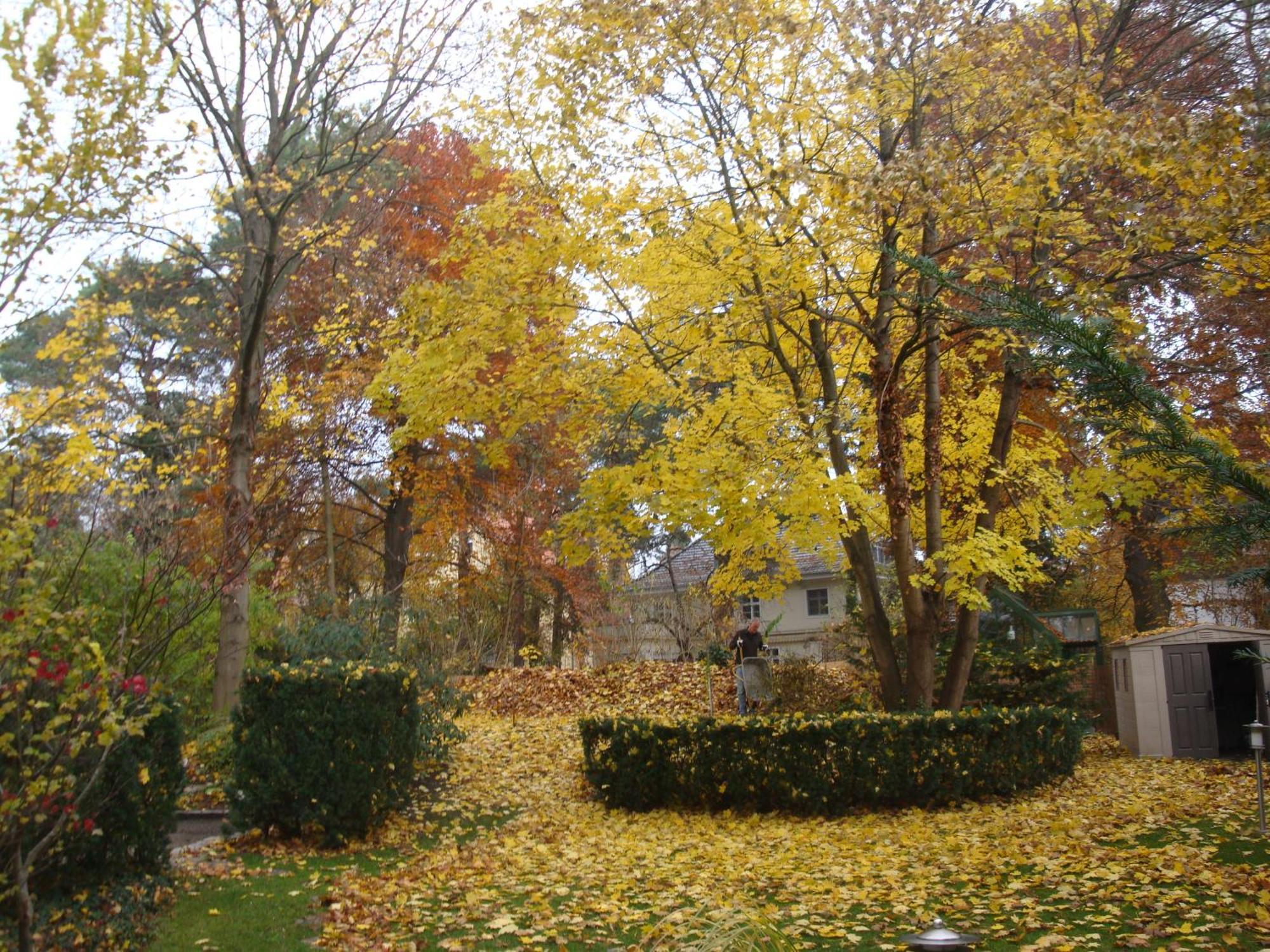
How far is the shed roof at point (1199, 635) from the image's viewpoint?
40.1ft

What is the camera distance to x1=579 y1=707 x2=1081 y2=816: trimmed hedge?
9625 mm

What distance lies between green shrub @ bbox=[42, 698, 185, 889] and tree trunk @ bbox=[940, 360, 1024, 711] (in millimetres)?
7501

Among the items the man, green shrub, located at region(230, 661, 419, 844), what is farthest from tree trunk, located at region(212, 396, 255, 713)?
the man

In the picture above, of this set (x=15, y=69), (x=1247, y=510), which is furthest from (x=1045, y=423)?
(x=15, y=69)

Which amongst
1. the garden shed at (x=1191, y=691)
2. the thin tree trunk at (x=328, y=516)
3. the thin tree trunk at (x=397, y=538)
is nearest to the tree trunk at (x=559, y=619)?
the thin tree trunk at (x=397, y=538)

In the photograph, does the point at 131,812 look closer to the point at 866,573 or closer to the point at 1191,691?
the point at 866,573

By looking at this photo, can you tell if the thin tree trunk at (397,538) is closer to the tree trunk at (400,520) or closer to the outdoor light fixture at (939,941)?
the tree trunk at (400,520)

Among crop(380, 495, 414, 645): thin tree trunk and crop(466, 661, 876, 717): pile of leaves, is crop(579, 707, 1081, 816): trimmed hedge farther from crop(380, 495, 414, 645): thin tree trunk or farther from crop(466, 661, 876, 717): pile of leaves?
crop(380, 495, 414, 645): thin tree trunk

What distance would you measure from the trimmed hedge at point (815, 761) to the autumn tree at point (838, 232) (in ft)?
4.02

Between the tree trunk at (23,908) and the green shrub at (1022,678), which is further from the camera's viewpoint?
the green shrub at (1022,678)

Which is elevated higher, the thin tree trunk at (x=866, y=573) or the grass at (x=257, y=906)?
the thin tree trunk at (x=866, y=573)

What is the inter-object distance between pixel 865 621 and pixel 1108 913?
6.08 meters

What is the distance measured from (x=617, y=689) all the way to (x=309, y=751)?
8603 mm

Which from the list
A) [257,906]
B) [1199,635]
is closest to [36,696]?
[257,906]
